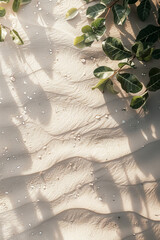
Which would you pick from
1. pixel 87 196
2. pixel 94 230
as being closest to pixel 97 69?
pixel 87 196

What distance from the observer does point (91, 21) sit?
2246 mm

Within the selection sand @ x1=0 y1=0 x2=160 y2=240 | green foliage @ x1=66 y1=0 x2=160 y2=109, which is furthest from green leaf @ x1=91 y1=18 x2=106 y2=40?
sand @ x1=0 y1=0 x2=160 y2=240

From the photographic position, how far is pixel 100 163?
2.27 m

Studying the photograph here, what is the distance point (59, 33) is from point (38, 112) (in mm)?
501

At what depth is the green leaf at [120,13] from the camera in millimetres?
2113

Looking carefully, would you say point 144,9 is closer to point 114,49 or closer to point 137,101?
point 114,49

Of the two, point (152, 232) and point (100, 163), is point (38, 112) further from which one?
point (152, 232)

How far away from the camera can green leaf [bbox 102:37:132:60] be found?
6.73ft

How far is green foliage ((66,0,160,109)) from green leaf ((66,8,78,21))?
10 centimetres

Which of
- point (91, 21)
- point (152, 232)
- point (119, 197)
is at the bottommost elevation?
point (152, 232)

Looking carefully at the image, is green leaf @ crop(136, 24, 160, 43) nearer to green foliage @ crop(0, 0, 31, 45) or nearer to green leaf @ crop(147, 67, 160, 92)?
green leaf @ crop(147, 67, 160, 92)

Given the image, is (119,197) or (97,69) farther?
(119,197)

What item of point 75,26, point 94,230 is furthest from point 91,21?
point 94,230

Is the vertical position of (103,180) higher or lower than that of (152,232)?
higher
